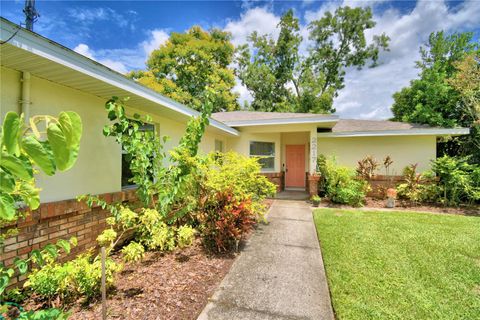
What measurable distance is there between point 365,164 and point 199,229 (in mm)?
7578

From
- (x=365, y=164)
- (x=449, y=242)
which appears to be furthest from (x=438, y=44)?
(x=449, y=242)

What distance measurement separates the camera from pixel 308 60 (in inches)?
884

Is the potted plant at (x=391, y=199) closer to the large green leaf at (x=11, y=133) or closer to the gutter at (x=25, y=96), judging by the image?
the large green leaf at (x=11, y=133)

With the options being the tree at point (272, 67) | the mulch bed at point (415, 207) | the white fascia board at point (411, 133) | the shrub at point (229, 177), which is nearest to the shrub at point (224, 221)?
the shrub at point (229, 177)

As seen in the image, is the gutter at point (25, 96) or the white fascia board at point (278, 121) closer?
the gutter at point (25, 96)

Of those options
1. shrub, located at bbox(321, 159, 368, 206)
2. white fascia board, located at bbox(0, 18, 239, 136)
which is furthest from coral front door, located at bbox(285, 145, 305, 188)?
white fascia board, located at bbox(0, 18, 239, 136)

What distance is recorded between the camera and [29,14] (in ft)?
15.4

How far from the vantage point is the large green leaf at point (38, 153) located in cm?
80

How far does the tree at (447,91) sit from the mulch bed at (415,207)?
322cm

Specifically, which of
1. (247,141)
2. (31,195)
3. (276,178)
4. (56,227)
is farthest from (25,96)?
(276,178)

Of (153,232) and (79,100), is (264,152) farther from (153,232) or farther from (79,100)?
(79,100)

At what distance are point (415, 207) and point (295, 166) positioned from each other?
18.4 feet

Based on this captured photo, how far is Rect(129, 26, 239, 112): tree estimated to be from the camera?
20.4 m

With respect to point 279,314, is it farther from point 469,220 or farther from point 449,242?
point 469,220
